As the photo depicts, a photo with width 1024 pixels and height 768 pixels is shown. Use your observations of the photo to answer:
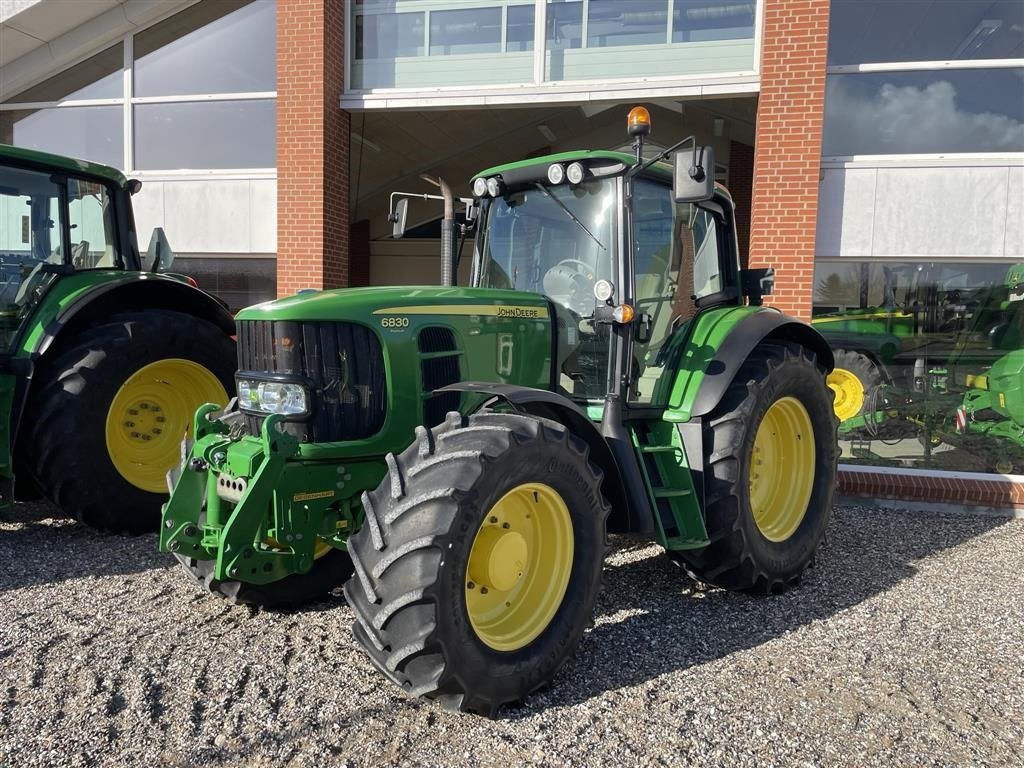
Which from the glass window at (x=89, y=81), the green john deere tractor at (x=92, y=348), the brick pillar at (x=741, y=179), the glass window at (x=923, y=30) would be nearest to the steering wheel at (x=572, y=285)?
the green john deere tractor at (x=92, y=348)

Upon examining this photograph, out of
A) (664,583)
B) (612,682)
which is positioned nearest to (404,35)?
(664,583)

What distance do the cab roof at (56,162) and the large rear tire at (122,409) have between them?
1074 millimetres

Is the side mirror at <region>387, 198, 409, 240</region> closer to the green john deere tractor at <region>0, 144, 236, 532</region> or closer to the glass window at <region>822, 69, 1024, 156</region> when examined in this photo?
the green john deere tractor at <region>0, 144, 236, 532</region>

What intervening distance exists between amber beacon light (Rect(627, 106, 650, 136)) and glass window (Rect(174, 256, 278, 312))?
5.88 metres

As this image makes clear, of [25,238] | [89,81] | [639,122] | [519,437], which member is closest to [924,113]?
[639,122]

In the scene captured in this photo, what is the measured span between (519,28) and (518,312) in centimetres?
509

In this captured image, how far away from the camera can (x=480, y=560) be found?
2.68 m

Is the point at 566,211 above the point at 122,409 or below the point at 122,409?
above

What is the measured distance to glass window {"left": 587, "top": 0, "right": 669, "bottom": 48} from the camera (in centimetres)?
706

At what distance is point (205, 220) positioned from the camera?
26.4ft

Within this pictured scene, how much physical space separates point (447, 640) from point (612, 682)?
32.7 inches

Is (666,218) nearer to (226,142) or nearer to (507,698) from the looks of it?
(507,698)

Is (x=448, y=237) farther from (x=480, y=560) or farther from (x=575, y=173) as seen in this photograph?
(x=480, y=560)

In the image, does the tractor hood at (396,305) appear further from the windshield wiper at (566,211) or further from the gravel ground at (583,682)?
the gravel ground at (583,682)
